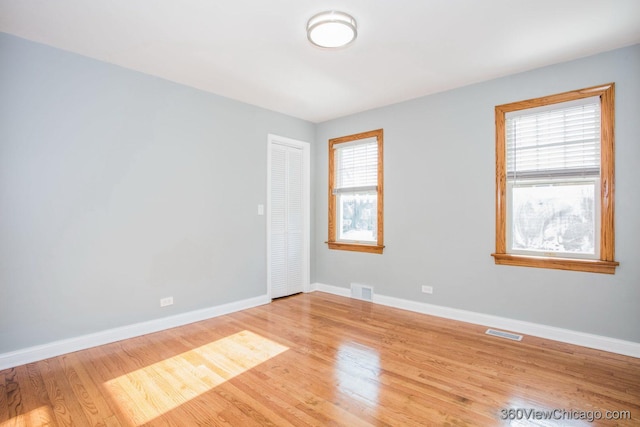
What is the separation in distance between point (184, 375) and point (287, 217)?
8.97ft

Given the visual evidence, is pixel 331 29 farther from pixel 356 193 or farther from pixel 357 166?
pixel 356 193

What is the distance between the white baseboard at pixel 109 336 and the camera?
104 inches

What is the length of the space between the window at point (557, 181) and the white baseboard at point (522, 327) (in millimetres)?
618

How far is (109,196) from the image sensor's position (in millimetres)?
3109

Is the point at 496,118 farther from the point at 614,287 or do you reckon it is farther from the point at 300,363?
the point at 300,363

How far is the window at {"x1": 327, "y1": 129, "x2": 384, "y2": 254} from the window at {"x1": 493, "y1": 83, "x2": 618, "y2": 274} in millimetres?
1567

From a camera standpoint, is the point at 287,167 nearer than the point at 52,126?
No

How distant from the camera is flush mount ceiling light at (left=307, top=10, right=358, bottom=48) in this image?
2.38 metres

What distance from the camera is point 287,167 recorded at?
491cm

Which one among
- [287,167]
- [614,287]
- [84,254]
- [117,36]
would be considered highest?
[117,36]

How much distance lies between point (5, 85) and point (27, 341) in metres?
2.10

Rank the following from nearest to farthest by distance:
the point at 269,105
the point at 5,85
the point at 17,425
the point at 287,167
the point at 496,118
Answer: the point at 17,425, the point at 5,85, the point at 496,118, the point at 269,105, the point at 287,167

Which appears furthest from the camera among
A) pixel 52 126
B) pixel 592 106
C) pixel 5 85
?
pixel 592 106

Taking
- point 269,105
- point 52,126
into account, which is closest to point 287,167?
point 269,105
